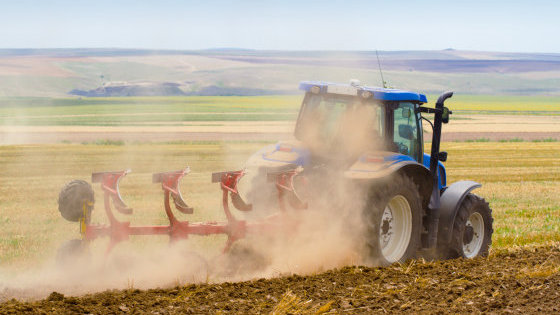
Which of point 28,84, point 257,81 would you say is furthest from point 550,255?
point 28,84

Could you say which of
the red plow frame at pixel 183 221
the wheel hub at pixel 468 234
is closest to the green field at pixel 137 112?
the wheel hub at pixel 468 234

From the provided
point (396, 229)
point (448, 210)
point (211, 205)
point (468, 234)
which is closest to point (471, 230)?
point (468, 234)

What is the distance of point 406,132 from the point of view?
8750 mm

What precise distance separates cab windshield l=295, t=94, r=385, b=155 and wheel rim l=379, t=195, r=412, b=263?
0.75 metres

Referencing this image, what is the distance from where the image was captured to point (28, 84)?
15800 cm

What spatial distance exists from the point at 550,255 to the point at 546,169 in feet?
54.3

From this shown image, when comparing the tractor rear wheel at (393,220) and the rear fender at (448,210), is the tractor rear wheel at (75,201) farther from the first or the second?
the rear fender at (448,210)

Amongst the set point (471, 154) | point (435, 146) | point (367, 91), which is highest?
point (367, 91)

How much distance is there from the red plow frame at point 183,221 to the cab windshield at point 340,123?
1.94 ft

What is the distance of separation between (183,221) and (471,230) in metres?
3.91

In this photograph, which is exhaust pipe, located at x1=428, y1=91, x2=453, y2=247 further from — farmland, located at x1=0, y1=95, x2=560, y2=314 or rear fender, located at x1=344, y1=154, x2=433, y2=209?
farmland, located at x1=0, y1=95, x2=560, y2=314

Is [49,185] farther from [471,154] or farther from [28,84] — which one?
[28,84]

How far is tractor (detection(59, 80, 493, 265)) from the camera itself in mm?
7793

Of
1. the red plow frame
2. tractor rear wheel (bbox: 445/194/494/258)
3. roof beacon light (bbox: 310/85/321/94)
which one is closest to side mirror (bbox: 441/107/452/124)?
tractor rear wheel (bbox: 445/194/494/258)
